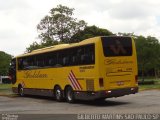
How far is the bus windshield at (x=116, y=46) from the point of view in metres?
22.0

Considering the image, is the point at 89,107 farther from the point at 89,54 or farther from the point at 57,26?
the point at 57,26

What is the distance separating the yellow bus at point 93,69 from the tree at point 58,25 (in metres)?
30.7

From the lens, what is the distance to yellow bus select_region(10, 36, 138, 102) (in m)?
21.7

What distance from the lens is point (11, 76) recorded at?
3388 cm

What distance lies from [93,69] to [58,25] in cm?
3679

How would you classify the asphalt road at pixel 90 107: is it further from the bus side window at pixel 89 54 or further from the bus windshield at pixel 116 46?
the bus windshield at pixel 116 46

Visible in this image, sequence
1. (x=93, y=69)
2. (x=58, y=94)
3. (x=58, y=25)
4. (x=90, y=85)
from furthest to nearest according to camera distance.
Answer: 1. (x=58, y=25)
2. (x=58, y=94)
3. (x=90, y=85)
4. (x=93, y=69)

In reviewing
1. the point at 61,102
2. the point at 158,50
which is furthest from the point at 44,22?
the point at 61,102

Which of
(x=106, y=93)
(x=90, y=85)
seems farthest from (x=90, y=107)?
(x=90, y=85)

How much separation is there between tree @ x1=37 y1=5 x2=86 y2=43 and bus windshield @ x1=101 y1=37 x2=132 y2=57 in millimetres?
35401

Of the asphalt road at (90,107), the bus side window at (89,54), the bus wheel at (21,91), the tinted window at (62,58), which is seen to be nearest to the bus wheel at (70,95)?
the asphalt road at (90,107)

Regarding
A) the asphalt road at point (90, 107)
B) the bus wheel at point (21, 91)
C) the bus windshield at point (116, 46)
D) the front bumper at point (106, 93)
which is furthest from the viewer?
the bus wheel at point (21, 91)

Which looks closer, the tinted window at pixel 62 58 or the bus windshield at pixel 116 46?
the bus windshield at pixel 116 46

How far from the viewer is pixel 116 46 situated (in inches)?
877
